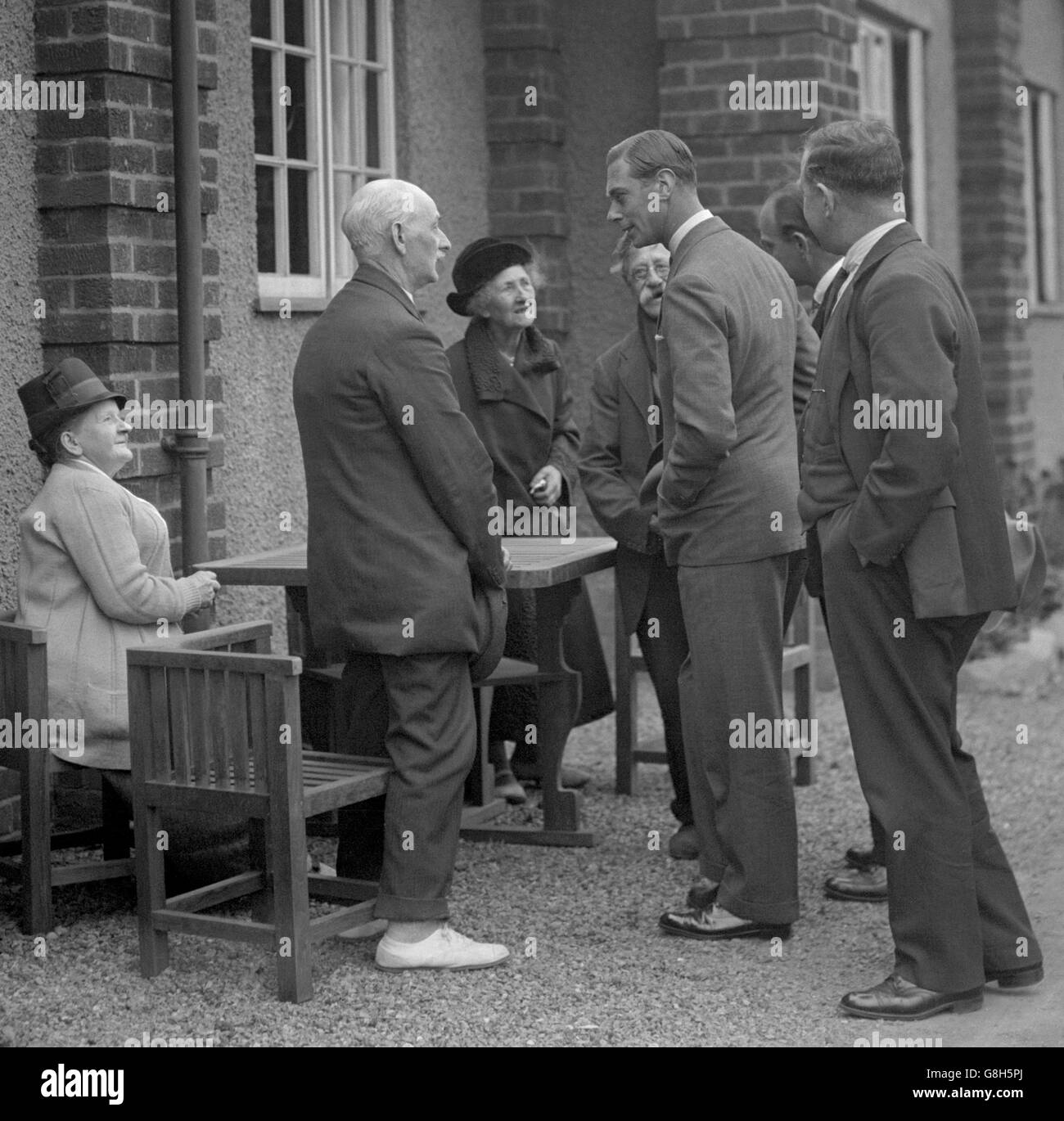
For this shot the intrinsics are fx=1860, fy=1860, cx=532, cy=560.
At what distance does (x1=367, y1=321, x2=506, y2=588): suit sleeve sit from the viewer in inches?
181

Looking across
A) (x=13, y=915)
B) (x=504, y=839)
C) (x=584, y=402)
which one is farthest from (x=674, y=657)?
(x=584, y=402)

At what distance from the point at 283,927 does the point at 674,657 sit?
198 cm

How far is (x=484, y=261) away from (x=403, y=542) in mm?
2037

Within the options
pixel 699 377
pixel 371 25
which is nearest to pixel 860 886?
pixel 699 377

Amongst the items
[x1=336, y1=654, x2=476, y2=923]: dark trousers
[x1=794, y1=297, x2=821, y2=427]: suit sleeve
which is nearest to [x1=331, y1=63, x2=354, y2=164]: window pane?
[x1=794, y1=297, x2=821, y2=427]: suit sleeve

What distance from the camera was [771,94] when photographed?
27.1 ft

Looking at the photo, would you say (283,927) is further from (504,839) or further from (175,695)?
(504,839)

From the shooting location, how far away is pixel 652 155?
16.5ft

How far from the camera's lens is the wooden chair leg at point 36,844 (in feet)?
16.5

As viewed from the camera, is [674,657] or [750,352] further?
[674,657]

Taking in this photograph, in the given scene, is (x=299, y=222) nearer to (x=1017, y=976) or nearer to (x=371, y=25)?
(x=371, y=25)

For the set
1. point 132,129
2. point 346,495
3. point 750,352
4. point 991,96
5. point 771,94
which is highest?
point 991,96

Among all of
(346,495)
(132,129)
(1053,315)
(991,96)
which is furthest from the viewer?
(1053,315)

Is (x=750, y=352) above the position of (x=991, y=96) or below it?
below
